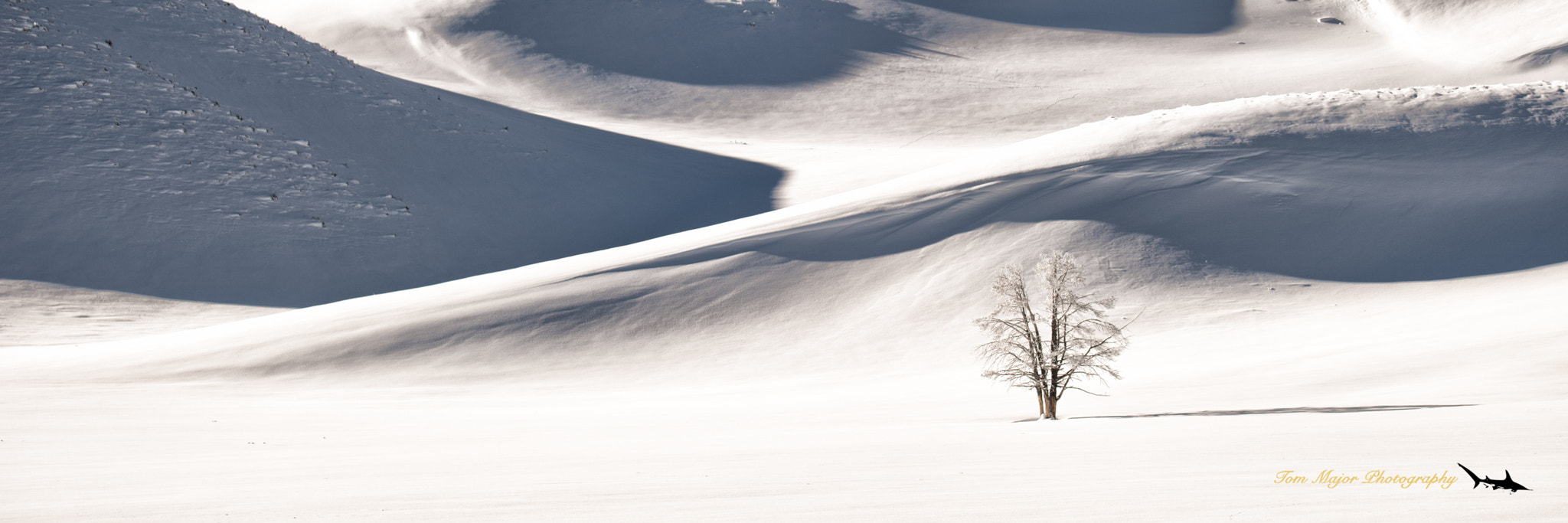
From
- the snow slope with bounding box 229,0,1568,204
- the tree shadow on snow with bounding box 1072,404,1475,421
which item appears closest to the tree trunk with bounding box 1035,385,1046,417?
the tree shadow on snow with bounding box 1072,404,1475,421

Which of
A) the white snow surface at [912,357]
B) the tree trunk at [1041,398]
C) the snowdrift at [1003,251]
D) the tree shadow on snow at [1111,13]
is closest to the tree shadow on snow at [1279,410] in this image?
the white snow surface at [912,357]

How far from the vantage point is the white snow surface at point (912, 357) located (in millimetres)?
7383

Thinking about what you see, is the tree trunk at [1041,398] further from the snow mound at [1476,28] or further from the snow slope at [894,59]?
the snow mound at [1476,28]

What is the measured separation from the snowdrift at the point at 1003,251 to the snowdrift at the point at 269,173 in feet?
33.3

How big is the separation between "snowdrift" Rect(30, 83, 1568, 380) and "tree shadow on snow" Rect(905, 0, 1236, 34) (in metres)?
38.7

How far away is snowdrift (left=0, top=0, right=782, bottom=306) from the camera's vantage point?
3158 cm

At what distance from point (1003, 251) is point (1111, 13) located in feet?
169

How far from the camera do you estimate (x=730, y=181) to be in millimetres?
Result: 44406

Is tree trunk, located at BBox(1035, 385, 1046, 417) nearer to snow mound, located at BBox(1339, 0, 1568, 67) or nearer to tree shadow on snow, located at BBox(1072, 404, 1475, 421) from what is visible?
tree shadow on snow, located at BBox(1072, 404, 1475, 421)

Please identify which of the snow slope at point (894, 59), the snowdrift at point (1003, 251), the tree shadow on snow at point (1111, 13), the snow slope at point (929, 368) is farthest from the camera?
the tree shadow on snow at point (1111, 13)

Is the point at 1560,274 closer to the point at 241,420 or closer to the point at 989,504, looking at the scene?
the point at 989,504

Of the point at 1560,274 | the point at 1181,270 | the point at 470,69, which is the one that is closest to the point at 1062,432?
the point at 1181,270

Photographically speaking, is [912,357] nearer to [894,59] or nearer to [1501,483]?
[1501,483]

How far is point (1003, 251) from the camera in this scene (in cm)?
2408
